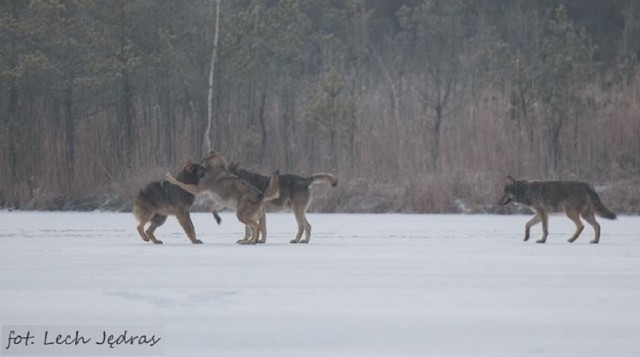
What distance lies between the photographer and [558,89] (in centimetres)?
2719

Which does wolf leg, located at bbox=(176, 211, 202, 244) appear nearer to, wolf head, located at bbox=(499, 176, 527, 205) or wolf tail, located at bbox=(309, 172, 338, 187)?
wolf tail, located at bbox=(309, 172, 338, 187)

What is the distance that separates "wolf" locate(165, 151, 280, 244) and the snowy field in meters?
0.43

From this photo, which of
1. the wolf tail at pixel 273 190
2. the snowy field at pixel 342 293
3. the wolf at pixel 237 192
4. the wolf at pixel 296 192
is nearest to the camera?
the snowy field at pixel 342 293

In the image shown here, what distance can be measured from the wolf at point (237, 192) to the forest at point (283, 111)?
29.7ft

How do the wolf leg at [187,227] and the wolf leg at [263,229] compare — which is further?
the wolf leg at [263,229]

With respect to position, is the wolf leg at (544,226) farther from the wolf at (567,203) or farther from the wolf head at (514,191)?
the wolf head at (514,191)

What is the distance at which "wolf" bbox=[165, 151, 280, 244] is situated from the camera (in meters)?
15.6

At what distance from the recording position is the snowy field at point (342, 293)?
784 centimetres

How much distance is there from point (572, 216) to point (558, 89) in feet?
35.9

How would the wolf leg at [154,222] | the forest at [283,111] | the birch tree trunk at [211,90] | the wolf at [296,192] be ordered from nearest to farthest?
the wolf leg at [154,222], the wolf at [296,192], the forest at [283,111], the birch tree trunk at [211,90]

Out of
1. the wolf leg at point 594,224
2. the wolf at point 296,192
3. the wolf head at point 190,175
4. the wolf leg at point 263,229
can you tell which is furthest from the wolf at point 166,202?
the wolf leg at point 594,224

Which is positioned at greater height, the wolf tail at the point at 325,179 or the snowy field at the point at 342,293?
the wolf tail at the point at 325,179

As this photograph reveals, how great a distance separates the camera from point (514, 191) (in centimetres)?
1753

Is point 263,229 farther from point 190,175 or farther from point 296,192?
point 190,175
